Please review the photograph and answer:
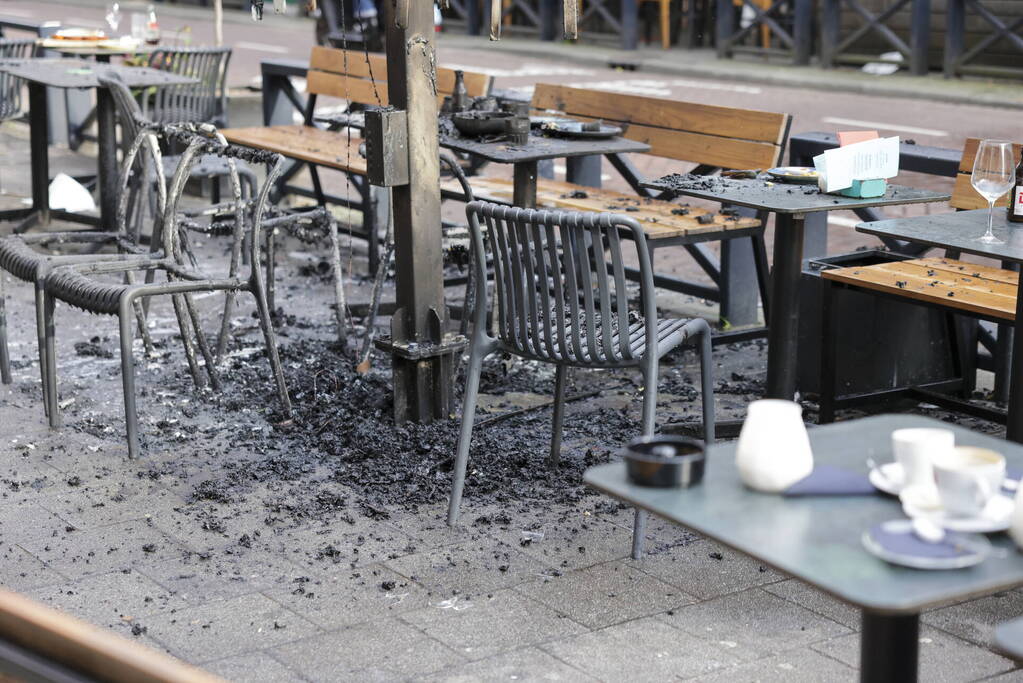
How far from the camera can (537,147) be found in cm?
564

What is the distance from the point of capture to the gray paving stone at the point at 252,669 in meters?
3.06

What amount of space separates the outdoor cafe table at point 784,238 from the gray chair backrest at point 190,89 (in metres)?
4.36

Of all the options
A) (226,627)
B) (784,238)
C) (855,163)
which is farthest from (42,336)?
(855,163)

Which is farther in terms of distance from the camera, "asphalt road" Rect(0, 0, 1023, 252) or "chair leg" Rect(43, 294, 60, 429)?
"asphalt road" Rect(0, 0, 1023, 252)

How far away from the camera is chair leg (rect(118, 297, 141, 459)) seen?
4.46m

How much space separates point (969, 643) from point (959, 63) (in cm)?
1344

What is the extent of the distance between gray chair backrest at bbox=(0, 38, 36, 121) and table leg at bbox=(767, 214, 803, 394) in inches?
231

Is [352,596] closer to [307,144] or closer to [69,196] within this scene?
[307,144]

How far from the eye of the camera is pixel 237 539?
3879mm

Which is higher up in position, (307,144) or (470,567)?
(307,144)

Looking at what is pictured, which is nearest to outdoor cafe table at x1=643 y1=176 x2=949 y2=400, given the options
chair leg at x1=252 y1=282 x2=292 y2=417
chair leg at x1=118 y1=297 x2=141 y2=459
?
chair leg at x1=252 y1=282 x2=292 y2=417

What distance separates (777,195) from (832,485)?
8.19 feet

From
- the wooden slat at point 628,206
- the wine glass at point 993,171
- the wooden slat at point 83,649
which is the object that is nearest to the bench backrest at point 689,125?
the wooden slat at point 628,206

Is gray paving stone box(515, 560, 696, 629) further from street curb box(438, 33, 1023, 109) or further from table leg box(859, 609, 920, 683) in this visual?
street curb box(438, 33, 1023, 109)
